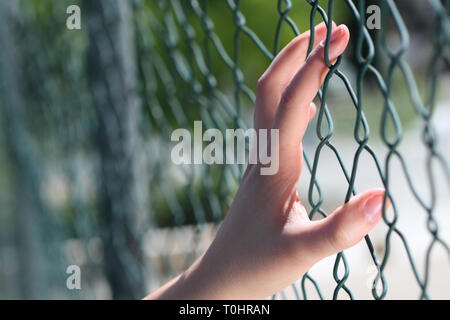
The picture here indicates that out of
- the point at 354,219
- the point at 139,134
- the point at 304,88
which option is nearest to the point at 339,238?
the point at 354,219

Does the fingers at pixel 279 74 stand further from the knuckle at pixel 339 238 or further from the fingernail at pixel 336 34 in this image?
the knuckle at pixel 339 238

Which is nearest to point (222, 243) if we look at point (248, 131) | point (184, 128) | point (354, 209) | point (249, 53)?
point (354, 209)

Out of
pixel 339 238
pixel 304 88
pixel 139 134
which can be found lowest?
pixel 339 238

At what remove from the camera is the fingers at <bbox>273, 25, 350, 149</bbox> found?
63 cm

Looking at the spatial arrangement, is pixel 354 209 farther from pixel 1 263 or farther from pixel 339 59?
pixel 1 263

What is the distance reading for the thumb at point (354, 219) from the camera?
1.94 feet

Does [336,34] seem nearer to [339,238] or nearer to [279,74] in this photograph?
[279,74]

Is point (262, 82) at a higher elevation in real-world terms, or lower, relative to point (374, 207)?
higher

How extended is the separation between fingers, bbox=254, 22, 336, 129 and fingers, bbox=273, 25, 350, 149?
0.05 meters

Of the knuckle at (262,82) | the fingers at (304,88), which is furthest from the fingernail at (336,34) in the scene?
the knuckle at (262,82)

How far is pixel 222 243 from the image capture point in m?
0.73

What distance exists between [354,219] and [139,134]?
98 centimetres

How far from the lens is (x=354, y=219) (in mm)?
592
